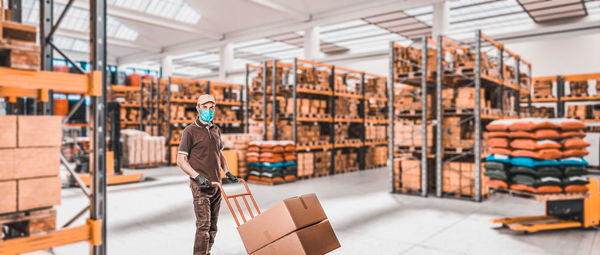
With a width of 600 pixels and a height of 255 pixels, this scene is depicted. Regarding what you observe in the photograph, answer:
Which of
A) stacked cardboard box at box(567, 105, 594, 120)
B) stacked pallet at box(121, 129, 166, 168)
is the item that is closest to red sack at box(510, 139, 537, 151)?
stacked cardboard box at box(567, 105, 594, 120)

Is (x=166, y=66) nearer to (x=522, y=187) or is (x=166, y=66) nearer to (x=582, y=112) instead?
(x=582, y=112)

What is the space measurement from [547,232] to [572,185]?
0.74 metres

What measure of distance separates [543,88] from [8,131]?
1576cm

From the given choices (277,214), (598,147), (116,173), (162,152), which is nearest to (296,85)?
(116,173)

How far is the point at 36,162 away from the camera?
2.92 m

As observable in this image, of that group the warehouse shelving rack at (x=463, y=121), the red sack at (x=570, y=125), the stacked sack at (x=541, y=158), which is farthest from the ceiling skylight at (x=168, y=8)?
the red sack at (x=570, y=125)

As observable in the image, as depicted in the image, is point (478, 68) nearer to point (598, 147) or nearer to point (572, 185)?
point (572, 185)

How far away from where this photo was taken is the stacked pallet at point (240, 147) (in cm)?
1061

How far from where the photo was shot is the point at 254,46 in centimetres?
2512

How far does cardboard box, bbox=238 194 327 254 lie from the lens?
318 centimetres

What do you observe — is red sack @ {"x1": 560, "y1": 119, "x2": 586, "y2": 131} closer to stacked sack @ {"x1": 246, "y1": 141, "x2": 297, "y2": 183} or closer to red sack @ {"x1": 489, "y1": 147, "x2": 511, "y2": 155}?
red sack @ {"x1": 489, "y1": 147, "x2": 511, "y2": 155}

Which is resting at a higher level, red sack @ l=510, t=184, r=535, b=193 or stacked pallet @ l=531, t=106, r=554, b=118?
stacked pallet @ l=531, t=106, r=554, b=118

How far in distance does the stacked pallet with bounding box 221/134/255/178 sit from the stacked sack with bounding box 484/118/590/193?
649 cm

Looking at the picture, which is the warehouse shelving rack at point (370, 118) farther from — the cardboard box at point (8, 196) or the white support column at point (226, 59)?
the cardboard box at point (8, 196)
